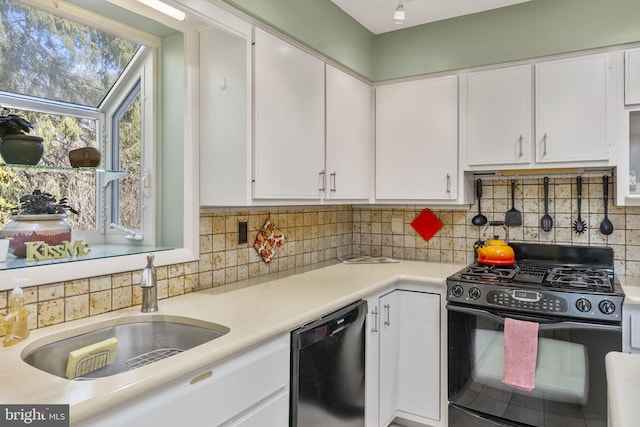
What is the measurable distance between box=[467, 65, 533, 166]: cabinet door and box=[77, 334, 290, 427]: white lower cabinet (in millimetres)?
1674

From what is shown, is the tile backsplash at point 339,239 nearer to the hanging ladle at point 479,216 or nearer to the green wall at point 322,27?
the hanging ladle at point 479,216

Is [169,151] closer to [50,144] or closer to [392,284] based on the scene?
[50,144]

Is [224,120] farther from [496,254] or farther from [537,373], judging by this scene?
[537,373]

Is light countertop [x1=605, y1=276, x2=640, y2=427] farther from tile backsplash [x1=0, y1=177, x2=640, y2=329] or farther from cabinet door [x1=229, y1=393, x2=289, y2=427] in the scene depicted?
tile backsplash [x1=0, y1=177, x2=640, y2=329]

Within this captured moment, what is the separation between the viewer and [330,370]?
69.9 inches

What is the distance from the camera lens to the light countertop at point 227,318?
96 centimetres

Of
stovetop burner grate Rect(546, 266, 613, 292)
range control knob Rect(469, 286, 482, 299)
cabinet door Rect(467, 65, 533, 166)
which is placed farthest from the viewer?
cabinet door Rect(467, 65, 533, 166)

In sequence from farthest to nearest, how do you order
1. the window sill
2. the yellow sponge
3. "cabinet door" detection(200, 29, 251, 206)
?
"cabinet door" detection(200, 29, 251, 206) < the window sill < the yellow sponge

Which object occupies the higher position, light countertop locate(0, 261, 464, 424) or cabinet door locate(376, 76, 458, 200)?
cabinet door locate(376, 76, 458, 200)

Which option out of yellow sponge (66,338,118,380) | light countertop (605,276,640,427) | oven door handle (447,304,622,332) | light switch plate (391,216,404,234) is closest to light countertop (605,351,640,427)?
light countertop (605,276,640,427)

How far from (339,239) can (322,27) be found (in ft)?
4.72

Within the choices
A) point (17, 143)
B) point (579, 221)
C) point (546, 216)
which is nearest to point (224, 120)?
point (17, 143)

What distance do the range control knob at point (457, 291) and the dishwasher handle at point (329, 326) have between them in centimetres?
50

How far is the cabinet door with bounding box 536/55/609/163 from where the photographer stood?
223 cm
